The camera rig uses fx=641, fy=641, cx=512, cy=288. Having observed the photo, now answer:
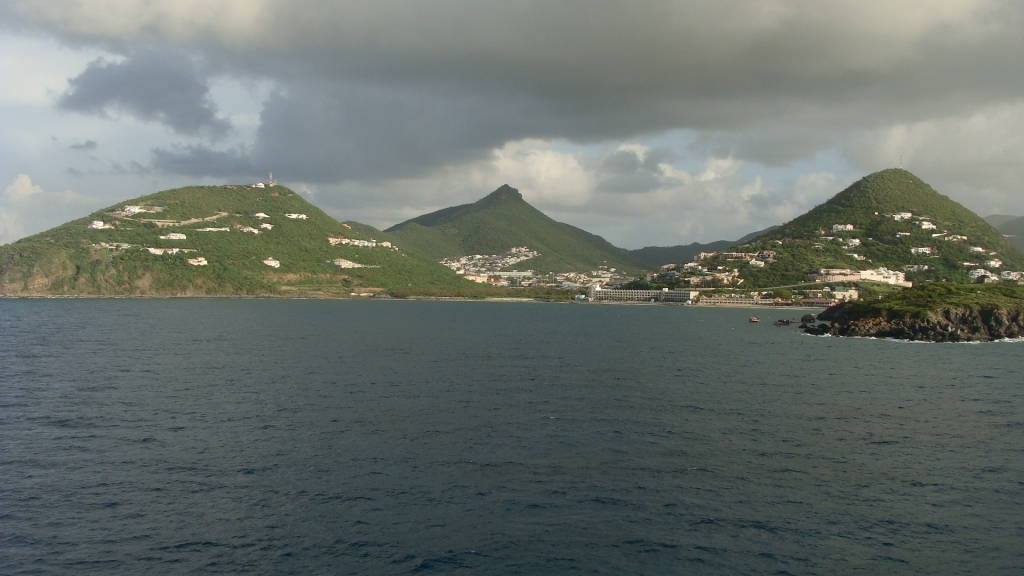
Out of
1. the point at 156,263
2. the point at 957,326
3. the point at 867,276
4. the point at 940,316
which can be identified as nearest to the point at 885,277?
the point at 867,276

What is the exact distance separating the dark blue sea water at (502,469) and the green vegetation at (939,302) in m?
37.1

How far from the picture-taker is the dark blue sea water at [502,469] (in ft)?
58.5

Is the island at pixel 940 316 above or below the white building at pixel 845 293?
below

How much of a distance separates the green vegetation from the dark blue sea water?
37.1 meters

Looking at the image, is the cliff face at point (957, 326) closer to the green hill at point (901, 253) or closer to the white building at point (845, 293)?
the white building at point (845, 293)

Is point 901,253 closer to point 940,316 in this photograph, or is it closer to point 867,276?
point 867,276

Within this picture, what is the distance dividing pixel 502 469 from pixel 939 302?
84.5 m

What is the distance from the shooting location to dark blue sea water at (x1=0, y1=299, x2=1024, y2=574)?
17.8m

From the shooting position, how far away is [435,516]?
20000mm

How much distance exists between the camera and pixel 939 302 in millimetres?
85938

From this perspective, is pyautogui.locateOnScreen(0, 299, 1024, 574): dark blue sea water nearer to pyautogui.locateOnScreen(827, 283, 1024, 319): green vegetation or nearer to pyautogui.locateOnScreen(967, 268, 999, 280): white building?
pyautogui.locateOnScreen(827, 283, 1024, 319): green vegetation

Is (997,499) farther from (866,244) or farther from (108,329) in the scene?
(866,244)

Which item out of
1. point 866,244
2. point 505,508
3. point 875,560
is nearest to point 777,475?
point 875,560

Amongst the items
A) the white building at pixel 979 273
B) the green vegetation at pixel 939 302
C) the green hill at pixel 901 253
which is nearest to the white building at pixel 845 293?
the green hill at pixel 901 253
